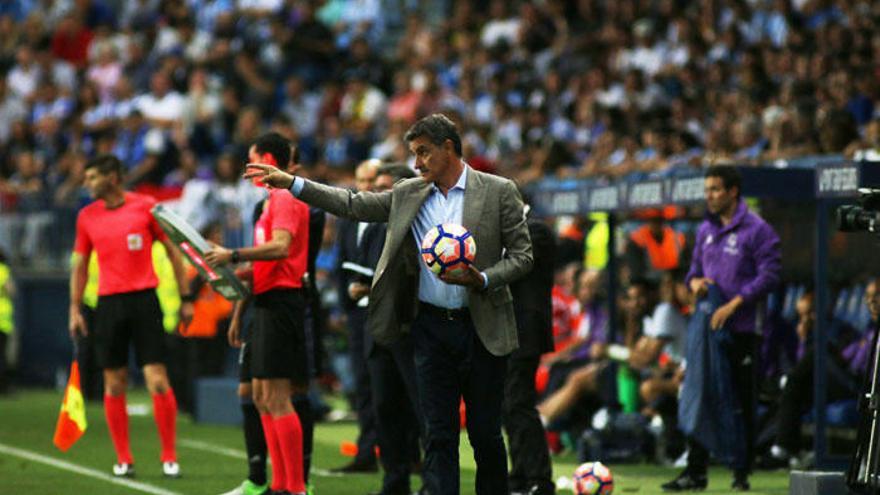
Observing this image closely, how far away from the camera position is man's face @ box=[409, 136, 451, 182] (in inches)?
359

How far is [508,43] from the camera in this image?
25.6m

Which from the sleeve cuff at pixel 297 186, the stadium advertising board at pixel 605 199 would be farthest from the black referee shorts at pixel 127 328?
the sleeve cuff at pixel 297 186

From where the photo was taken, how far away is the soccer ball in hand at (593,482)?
11.0 m

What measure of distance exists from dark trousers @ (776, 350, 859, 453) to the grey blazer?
16.4 feet

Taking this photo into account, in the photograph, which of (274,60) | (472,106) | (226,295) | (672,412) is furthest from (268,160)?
(274,60)

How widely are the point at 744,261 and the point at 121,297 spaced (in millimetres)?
4435

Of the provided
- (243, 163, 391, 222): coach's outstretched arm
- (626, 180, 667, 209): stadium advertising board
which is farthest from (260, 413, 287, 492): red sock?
(626, 180, 667, 209): stadium advertising board

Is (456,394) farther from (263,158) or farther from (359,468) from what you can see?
(359,468)

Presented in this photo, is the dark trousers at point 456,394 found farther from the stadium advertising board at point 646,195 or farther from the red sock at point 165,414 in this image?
the stadium advertising board at point 646,195

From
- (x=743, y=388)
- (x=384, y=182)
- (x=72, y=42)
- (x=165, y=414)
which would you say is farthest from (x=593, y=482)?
(x=72, y=42)

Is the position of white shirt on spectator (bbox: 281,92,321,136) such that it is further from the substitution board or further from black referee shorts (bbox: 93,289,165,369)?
the substitution board

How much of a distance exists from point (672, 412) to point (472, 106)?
426 inches

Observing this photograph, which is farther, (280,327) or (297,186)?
(280,327)

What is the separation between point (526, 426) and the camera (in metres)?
11.7
